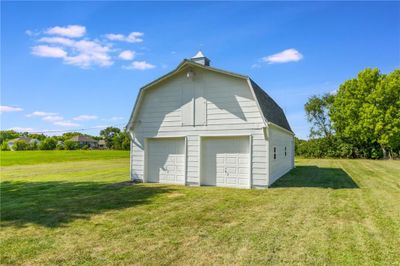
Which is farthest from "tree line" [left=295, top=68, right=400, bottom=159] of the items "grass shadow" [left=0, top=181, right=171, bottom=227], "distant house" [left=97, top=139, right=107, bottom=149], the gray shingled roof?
"distant house" [left=97, top=139, right=107, bottom=149]

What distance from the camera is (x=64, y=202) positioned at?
308 inches

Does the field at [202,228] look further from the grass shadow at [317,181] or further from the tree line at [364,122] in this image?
the tree line at [364,122]

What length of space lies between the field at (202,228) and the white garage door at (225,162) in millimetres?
1440

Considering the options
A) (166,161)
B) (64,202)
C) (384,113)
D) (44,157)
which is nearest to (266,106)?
(166,161)

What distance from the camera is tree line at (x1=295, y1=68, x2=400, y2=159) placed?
28.8 m

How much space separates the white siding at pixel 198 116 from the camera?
10078mm

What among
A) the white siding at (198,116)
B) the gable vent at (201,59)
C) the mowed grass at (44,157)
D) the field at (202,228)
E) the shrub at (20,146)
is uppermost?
the gable vent at (201,59)

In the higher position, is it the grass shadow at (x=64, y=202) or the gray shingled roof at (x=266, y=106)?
the gray shingled roof at (x=266, y=106)

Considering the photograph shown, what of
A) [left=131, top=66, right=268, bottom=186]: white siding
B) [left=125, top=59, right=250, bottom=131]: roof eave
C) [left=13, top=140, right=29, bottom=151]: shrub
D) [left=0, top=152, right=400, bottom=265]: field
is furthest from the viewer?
[left=13, top=140, right=29, bottom=151]: shrub

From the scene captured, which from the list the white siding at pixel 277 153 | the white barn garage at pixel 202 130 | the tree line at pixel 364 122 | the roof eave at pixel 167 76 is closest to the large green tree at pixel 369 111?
the tree line at pixel 364 122

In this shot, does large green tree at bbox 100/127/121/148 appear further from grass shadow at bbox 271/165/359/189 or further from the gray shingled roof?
grass shadow at bbox 271/165/359/189

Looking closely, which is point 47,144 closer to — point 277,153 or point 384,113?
point 277,153

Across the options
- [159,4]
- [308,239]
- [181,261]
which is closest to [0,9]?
[159,4]

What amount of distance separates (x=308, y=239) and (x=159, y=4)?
32.0ft
